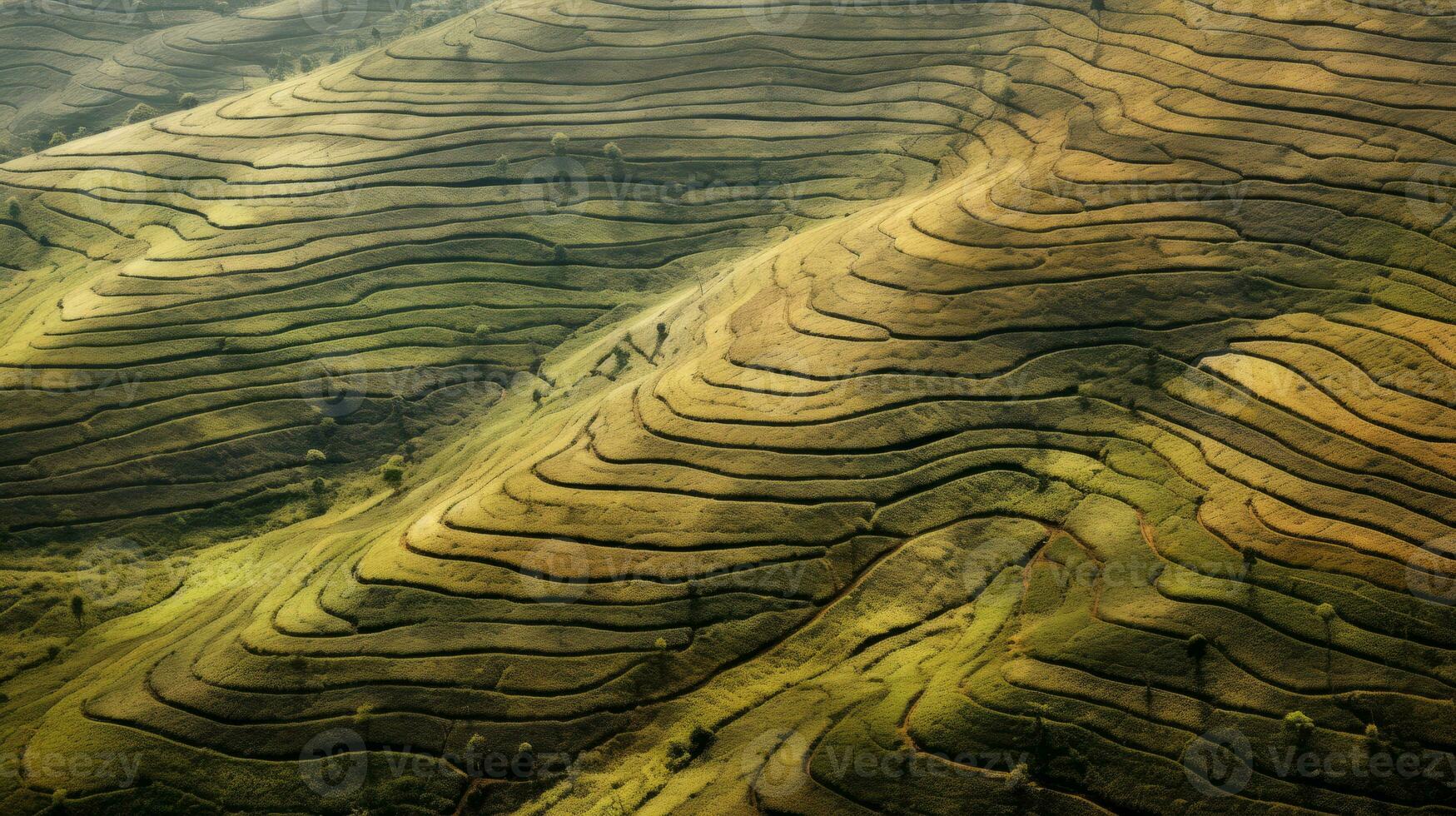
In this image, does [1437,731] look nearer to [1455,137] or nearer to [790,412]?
[790,412]

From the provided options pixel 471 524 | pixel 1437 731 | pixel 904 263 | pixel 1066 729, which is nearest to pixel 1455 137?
pixel 904 263

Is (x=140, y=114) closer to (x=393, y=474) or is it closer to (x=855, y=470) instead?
(x=393, y=474)

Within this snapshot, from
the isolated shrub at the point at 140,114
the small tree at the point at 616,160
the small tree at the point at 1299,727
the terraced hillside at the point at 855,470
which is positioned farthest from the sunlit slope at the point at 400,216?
the small tree at the point at 1299,727

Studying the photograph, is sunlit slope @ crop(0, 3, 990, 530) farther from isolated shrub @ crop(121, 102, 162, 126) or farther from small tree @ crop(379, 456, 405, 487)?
isolated shrub @ crop(121, 102, 162, 126)

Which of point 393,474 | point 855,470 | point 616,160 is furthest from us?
point 616,160

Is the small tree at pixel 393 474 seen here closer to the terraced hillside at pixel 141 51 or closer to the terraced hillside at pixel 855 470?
the terraced hillside at pixel 855 470

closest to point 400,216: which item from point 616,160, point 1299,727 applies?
point 616,160
